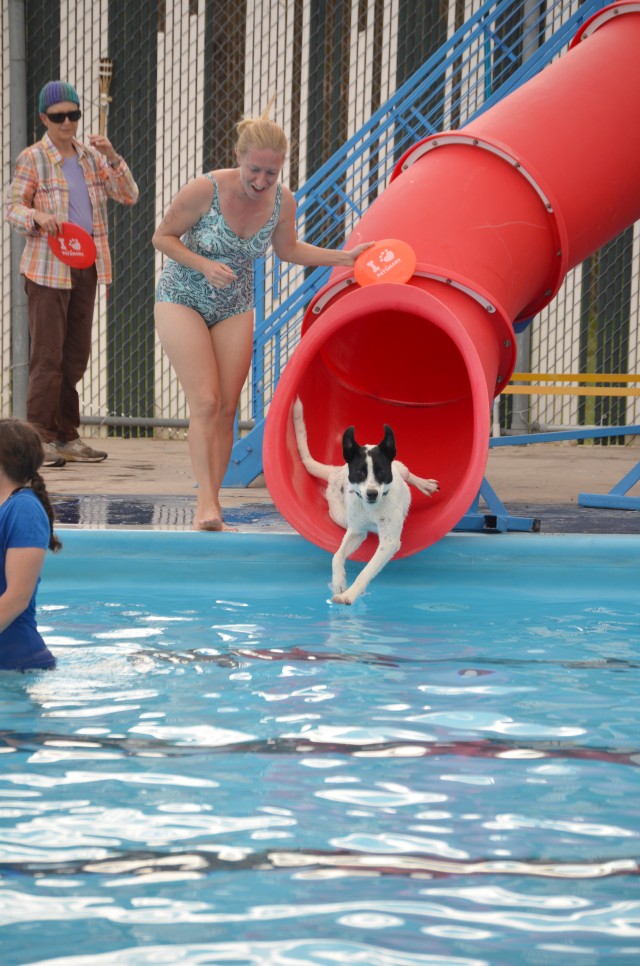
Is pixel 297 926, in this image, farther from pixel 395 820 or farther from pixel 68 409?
pixel 68 409

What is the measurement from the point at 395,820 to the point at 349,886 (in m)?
0.29

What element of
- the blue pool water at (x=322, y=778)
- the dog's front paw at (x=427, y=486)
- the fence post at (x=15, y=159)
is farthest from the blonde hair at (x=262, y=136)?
the fence post at (x=15, y=159)

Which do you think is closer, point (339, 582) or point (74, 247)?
point (339, 582)

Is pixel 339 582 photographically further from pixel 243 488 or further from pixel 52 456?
pixel 52 456

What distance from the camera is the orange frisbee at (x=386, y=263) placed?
4258mm

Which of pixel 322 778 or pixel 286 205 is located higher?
pixel 286 205

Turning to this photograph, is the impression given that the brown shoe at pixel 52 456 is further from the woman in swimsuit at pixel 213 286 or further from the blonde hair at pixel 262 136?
the blonde hair at pixel 262 136

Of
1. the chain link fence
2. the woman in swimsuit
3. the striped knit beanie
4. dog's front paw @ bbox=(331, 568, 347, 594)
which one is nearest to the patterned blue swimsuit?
the woman in swimsuit

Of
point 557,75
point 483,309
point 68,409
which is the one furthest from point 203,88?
point 483,309

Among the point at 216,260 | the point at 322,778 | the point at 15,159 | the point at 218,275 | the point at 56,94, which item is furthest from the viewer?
the point at 15,159

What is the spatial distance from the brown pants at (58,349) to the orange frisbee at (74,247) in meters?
0.28

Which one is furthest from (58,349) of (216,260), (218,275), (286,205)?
(218,275)

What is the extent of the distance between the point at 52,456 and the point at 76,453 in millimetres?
214

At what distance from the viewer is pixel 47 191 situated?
6480mm
